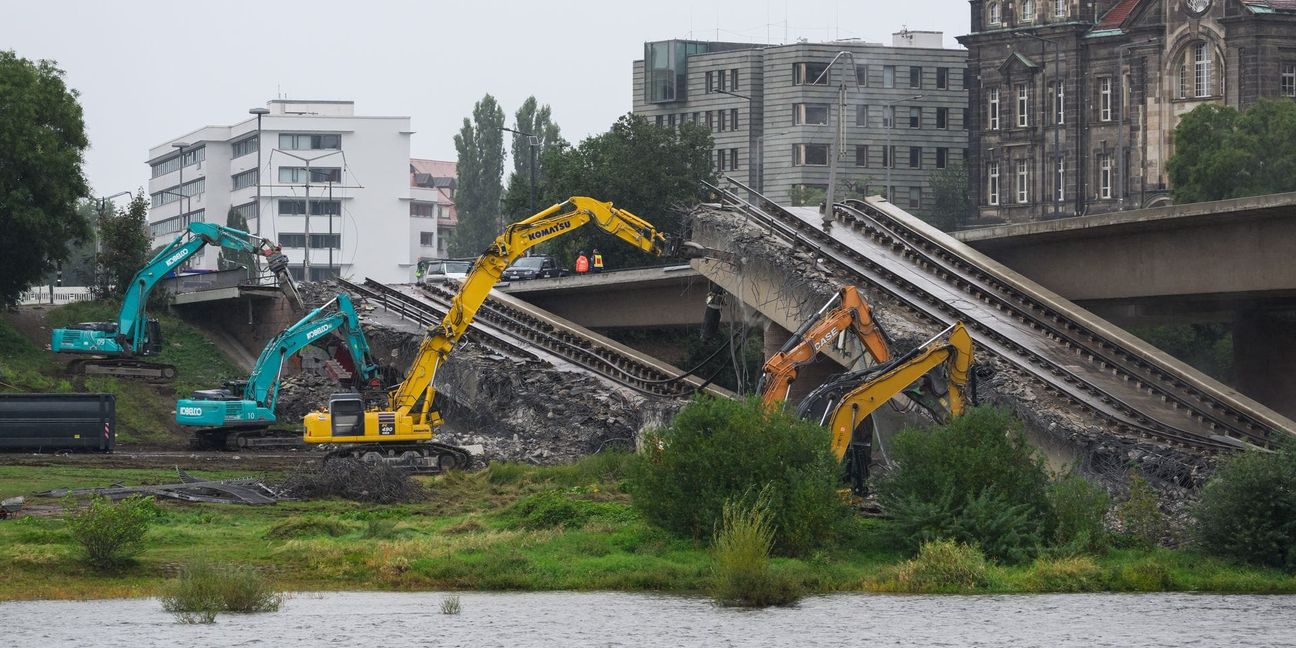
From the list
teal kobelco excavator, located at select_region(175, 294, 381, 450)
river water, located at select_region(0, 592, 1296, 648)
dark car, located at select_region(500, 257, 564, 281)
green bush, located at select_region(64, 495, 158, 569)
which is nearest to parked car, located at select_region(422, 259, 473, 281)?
dark car, located at select_region(500, 257, 564, 281)

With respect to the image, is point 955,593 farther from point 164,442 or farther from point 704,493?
point 164,442

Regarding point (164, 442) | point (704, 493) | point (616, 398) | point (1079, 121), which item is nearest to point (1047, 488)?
point (704, 493)

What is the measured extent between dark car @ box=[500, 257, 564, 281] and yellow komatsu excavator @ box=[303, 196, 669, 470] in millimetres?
27008

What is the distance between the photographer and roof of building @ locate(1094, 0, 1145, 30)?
438ft

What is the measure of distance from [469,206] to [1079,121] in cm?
6532

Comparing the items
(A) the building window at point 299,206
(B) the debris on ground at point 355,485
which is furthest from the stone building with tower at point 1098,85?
(B) the debris on ground at point 355,485

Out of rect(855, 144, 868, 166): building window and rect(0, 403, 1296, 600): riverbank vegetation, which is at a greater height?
rect(855, 144, 868, 166): building window

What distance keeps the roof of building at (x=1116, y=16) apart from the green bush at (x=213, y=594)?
109 m

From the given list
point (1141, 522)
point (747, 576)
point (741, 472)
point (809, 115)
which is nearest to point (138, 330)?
point (741, 472)

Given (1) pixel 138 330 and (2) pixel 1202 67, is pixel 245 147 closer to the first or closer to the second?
(2) pixel 1202 67

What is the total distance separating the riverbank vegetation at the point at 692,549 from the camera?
36.1 meters

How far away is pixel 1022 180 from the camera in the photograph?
462 feet

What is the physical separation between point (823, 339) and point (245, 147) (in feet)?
488

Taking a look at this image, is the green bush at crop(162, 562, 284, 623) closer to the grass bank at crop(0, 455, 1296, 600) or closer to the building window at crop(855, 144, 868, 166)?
the grass bank at crop(0, 455, 1296, 600)
